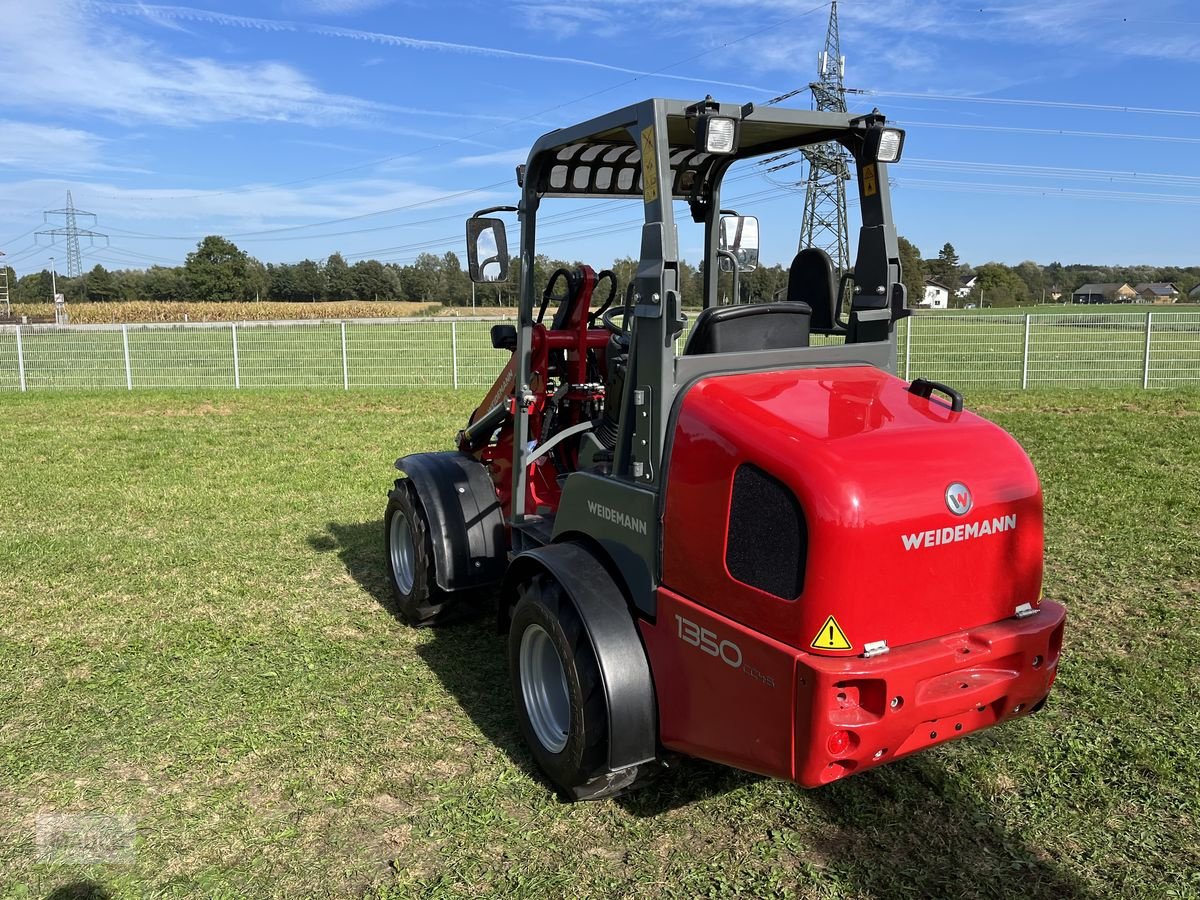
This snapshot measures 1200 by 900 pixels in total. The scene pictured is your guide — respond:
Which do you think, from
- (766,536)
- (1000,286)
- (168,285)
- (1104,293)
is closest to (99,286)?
(168,285)

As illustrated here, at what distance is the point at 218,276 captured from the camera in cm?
7112

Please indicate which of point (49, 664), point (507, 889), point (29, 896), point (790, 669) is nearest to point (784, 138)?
point (790, 669)

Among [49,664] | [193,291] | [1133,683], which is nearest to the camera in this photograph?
[1133,683]

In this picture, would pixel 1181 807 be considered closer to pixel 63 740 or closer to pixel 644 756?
pixel 644 756

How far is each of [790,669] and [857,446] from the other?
68 cm

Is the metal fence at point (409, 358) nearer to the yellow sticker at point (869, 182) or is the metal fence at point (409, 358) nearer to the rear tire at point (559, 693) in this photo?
the yellow sticker at point (869, 182)

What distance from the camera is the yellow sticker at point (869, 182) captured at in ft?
11.9

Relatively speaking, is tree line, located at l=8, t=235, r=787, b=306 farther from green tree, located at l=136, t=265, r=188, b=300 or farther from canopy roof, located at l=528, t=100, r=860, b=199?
canopy roof, located at l=528, t=100, r=860, b=199

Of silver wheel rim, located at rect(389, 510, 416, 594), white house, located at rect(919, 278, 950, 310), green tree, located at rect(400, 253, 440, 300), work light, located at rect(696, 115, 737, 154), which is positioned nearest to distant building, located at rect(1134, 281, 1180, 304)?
white house, located at rect(919, 278, 950, 310)

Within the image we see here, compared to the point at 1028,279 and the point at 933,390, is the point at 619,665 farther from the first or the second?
the point at 1028,279

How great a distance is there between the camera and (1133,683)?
165 inches

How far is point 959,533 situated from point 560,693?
5.54ft

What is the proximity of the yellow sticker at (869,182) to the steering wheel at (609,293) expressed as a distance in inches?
53.5

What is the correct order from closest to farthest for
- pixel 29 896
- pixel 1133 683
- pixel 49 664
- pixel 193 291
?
pixel 29 896 < pixel 1133 683 < pixel 49 664 < pixel 193 291
